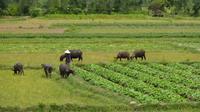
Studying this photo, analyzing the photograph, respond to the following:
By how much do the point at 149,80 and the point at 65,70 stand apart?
4.29 meters

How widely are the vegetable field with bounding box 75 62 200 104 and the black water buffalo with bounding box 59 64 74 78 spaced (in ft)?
2.71

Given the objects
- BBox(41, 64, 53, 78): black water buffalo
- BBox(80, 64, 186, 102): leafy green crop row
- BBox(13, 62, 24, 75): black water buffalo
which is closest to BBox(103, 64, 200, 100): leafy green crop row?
BBox(80, 64, 186, 102): leafy green crop row

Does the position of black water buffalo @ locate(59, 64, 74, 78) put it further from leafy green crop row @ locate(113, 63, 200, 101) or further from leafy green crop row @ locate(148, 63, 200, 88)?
leafy green crop row @ locate(148, 63, 200, 88)

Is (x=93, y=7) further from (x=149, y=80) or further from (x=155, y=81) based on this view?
(x=155, y=81)

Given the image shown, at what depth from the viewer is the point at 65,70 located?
24953 mm

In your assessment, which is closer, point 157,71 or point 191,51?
point 157,71

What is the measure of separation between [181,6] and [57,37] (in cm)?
5124

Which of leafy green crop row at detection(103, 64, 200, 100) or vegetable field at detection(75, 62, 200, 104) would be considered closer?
vegetable field at detection(75, 62, 200, 104)

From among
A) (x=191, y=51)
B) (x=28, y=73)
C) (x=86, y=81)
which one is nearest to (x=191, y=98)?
(x=86, y=81)

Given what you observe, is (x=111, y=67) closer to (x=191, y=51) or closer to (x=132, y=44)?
(x=191, y=51)

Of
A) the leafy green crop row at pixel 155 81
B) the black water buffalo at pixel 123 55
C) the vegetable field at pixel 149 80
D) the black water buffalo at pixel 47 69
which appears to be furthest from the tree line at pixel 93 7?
the black water buffalo at pixel 47 69

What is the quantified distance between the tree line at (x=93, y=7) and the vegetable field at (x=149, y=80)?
59.1m

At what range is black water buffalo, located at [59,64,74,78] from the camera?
81.7 ft

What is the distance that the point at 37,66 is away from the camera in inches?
1131
